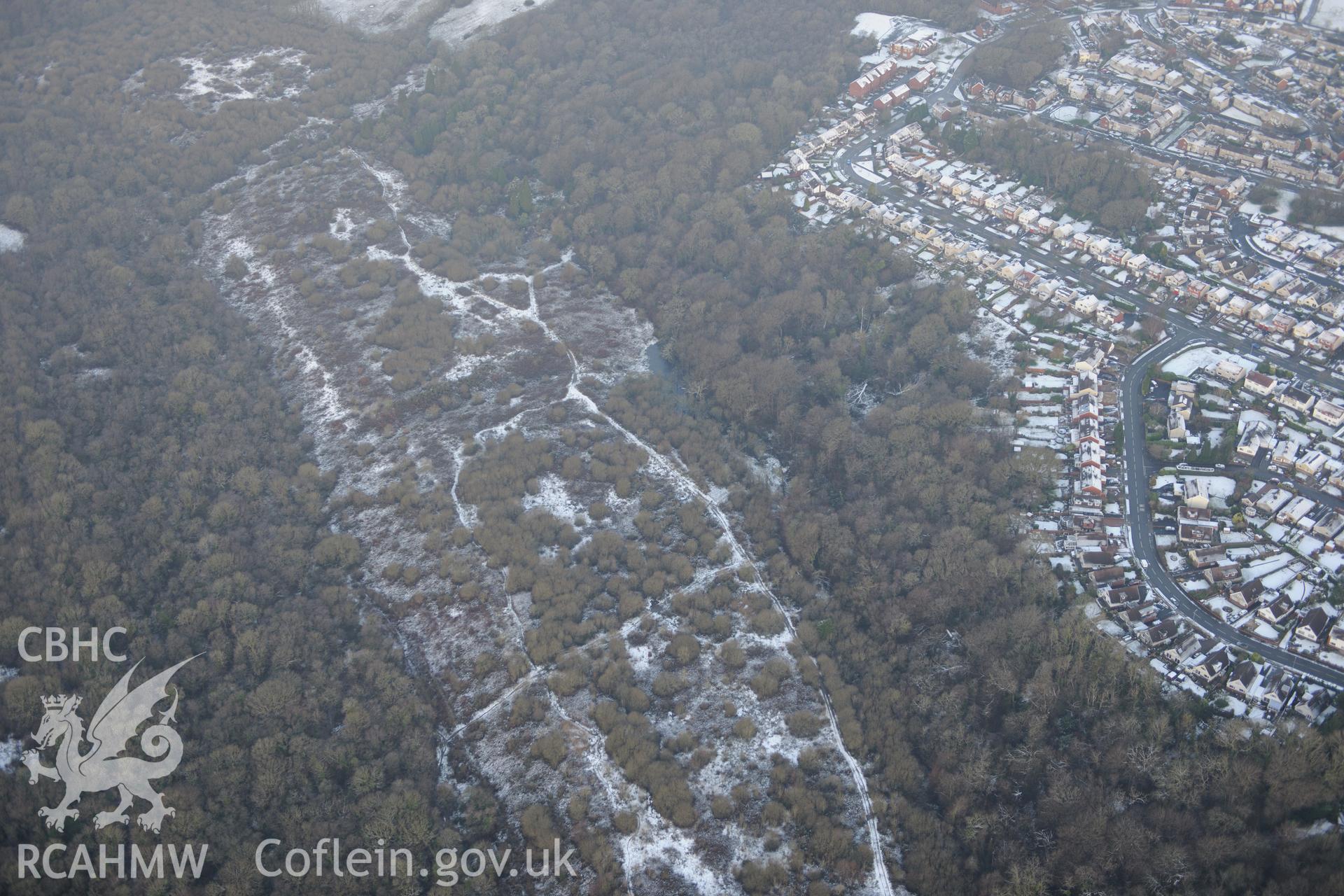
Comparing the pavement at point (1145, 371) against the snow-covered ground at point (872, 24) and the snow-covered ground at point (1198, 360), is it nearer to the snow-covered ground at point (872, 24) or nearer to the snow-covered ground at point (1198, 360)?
the snow-covered ground at point (1198, 360)

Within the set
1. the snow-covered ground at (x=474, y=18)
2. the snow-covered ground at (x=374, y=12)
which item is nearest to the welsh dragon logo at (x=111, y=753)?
the snow-covered ground at (x=474, y=18)

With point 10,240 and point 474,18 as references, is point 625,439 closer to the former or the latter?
point 10,240

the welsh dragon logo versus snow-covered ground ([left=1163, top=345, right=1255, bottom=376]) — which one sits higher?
the welsh dragon logo

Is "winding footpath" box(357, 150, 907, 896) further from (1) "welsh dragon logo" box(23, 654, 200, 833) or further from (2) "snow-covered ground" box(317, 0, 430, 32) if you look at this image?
(2) "snow-covered ground" box(317, 0, 430, 32)

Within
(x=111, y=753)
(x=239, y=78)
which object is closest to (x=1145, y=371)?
(x=111, y=753)

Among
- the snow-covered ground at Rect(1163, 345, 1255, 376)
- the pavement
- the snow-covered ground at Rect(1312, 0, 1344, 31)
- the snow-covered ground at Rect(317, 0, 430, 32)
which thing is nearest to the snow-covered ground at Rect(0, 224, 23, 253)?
the snow-covered ground at Rect(317, 0, 430, 32)
